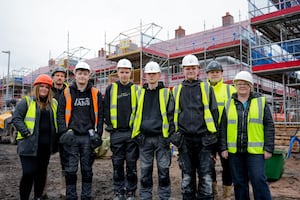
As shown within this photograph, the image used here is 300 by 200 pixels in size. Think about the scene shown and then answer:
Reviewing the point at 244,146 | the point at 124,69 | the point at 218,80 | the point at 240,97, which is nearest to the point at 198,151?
Answer: the point at 244,146

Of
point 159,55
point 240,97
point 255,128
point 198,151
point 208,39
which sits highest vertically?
point 208,39

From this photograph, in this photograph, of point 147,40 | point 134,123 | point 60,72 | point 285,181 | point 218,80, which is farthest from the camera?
point 147,40

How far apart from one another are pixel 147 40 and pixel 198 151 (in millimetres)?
15793

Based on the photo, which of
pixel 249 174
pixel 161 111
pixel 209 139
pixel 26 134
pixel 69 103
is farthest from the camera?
pixel 69 103

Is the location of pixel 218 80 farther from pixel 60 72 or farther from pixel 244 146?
pixel 60 72

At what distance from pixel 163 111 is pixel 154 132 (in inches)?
12.9

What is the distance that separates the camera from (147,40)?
18609 mm

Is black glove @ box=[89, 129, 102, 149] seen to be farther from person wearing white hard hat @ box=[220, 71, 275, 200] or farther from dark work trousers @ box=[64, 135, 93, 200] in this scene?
person wearing white hard hat @ box=[220, 71, 275, 200]

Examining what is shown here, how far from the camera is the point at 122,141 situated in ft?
13.3

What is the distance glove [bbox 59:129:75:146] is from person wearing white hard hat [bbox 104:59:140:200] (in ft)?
1.86

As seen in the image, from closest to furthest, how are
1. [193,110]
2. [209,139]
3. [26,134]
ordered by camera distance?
[209,139]
[193,110]
[26,134]

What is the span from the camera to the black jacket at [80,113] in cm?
392

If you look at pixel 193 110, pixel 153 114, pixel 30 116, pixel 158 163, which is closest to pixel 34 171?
pixel 30 116

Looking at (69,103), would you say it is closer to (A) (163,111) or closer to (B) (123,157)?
(B) (123,157)
